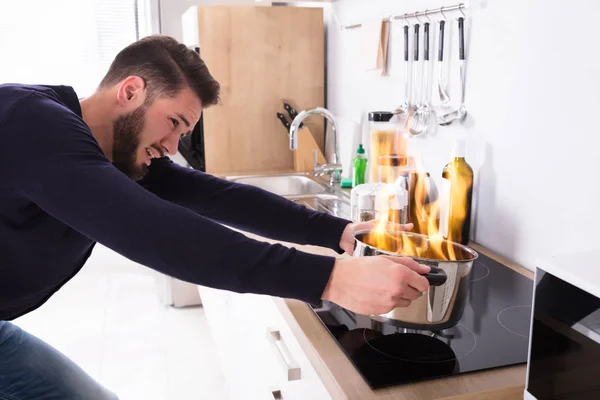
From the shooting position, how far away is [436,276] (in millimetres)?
887

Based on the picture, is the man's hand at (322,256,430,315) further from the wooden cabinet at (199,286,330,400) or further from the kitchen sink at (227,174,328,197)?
the kitchen sink at (227,174,328,197)

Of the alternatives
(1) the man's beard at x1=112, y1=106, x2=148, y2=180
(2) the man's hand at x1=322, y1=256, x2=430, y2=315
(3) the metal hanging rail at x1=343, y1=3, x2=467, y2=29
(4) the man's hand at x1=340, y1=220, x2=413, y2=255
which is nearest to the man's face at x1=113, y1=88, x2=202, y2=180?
(1) the man's beard at x1=112, y1=106, x2=148, y2=180

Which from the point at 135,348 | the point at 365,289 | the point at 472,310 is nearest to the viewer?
the point at 365,289

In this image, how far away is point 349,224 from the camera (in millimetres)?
1259

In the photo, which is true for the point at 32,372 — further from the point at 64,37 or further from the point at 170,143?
the point at 64,37

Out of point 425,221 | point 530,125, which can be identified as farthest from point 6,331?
point 530,125

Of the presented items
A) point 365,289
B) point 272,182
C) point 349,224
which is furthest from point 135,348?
point 365,289

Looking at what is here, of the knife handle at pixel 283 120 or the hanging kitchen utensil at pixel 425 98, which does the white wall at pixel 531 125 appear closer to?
the hanging kitchen utensil at pixel 425 98

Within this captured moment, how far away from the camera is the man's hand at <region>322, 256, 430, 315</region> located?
832 millimetres

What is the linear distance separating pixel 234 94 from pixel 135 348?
1255mm

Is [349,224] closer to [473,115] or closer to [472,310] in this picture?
[472,310]

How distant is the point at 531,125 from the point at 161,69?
0.87m

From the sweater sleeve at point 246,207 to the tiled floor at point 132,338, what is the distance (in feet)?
3.70

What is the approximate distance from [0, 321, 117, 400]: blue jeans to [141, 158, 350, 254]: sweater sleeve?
1.56 feet
